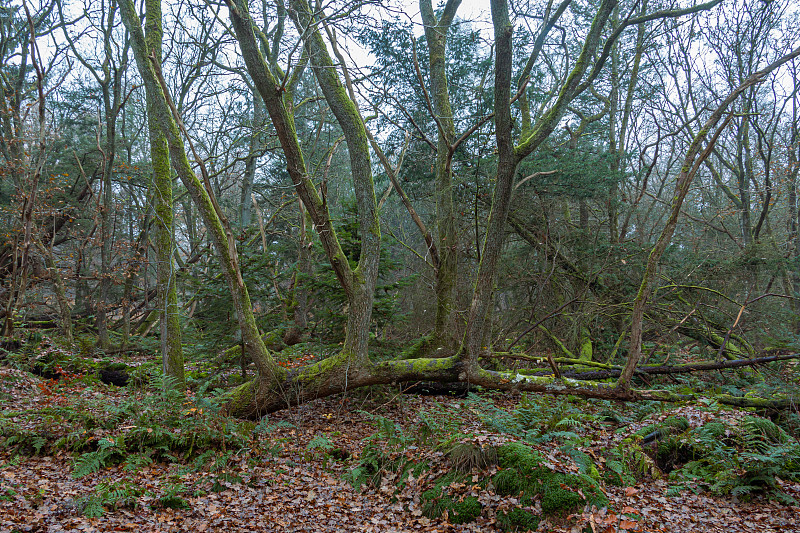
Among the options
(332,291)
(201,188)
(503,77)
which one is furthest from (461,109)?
(201,188)

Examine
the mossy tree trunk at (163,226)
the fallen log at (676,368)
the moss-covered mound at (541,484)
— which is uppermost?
the mossy tree trunk at (163,226)

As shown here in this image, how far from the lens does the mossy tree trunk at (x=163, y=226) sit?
756 cm

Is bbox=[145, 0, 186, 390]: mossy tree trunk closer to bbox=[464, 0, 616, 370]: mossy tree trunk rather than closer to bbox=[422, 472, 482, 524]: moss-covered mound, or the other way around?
bbox=[422, 472, 482, 524]: moss-covered mound

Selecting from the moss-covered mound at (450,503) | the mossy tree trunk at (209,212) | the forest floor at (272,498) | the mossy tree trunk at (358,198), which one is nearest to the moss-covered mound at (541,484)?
the forest floor at (272,498)

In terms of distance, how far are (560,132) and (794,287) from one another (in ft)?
23.8

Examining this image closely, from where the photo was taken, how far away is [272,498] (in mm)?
4789

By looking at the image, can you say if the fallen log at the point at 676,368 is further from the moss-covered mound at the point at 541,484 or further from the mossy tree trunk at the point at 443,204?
the moss-covered mound at the point at 541,484

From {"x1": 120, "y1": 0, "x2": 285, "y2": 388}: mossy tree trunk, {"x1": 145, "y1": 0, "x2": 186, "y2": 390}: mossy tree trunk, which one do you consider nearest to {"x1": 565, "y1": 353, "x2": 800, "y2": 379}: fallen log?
{"x1": 120, "y1": 0, "x2": 285, "y2": 388}: mossy tree trunk

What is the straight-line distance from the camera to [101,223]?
11.9m

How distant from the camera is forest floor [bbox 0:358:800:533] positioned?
4.07 metres

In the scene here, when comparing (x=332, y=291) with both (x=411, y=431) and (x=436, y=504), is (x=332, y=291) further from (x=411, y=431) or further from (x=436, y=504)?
(x=436, y=504)

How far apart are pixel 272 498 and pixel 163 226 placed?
526 cm

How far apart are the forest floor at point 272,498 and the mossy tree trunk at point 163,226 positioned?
142 cm

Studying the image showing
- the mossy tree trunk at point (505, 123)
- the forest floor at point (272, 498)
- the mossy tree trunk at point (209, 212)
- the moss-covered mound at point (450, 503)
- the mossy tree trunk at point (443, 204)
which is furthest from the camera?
the mossy tree trunk at point (443, 204)
